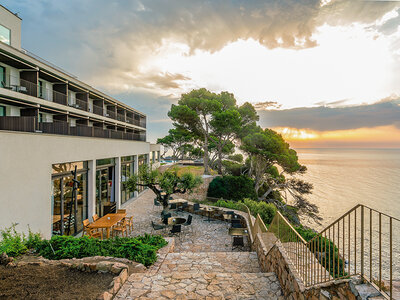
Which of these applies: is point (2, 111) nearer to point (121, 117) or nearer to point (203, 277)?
point (121, 117)

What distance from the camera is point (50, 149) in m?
8.34

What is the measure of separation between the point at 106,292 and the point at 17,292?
A: 70.1 inches

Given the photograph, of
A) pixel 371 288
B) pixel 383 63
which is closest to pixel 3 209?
pixel 371 288

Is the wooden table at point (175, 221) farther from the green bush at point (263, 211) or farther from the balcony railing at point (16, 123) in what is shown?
the balcony railing at point (16, 123)

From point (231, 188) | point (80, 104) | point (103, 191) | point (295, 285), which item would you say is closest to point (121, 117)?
point (80, 104)

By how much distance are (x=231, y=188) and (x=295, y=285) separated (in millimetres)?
20808

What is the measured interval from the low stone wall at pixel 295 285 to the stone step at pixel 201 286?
27 cm

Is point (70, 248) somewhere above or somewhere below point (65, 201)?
below

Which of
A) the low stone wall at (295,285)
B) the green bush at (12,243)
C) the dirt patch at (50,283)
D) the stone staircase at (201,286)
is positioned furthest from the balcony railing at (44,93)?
the low stone wall at (295,285)

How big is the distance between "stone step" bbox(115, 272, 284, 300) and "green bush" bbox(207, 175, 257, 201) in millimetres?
18475

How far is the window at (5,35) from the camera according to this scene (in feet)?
52.9

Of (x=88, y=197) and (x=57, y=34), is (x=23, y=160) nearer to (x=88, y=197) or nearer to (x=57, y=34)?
(x=88, y=197)

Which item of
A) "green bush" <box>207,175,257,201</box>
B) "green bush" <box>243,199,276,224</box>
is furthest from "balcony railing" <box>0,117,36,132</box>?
"green bush" <box>207,175,257,201</box>

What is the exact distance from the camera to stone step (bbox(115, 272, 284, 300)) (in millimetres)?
4125
